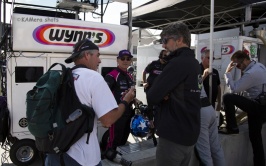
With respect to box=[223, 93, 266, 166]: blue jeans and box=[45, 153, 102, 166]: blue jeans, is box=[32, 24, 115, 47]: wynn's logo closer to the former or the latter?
box=[223, 93, 266, 166]: blue jeans

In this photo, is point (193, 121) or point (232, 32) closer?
point (193, 121)

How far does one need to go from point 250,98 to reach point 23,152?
4.16m

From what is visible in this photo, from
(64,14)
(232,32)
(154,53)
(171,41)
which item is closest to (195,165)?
(171,41)

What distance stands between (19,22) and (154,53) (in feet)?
19.5

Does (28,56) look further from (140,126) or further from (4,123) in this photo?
(140,126)

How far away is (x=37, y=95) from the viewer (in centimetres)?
169

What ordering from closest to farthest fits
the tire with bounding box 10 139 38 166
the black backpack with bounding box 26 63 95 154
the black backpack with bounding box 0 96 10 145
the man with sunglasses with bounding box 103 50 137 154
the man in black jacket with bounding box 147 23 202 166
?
the black backpack with bounding box 26 63 95 154 → the man in black jacket with bounding box 147 23 202 166 → the man with sunglasses with bounding box 103 50 137 154 → the black backpack with bounding box 0 96 10 145 → the tire with bounding box 10 139 38 166

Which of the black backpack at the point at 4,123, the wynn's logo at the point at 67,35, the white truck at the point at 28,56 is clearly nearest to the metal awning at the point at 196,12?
the wynn's logo at the point at 67,35

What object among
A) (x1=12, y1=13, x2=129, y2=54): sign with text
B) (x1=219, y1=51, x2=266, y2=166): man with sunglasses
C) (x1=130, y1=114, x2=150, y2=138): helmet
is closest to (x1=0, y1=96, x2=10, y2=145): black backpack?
(x1=12, y1=13, x2=129, y2=54): sign with text

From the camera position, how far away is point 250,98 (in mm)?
4152

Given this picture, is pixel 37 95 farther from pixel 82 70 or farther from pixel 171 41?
pixel 171 41

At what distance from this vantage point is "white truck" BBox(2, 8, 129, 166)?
444cm

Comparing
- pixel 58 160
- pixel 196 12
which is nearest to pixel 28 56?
pixel 58 160

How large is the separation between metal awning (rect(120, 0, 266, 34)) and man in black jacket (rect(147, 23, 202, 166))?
21.2 ft
